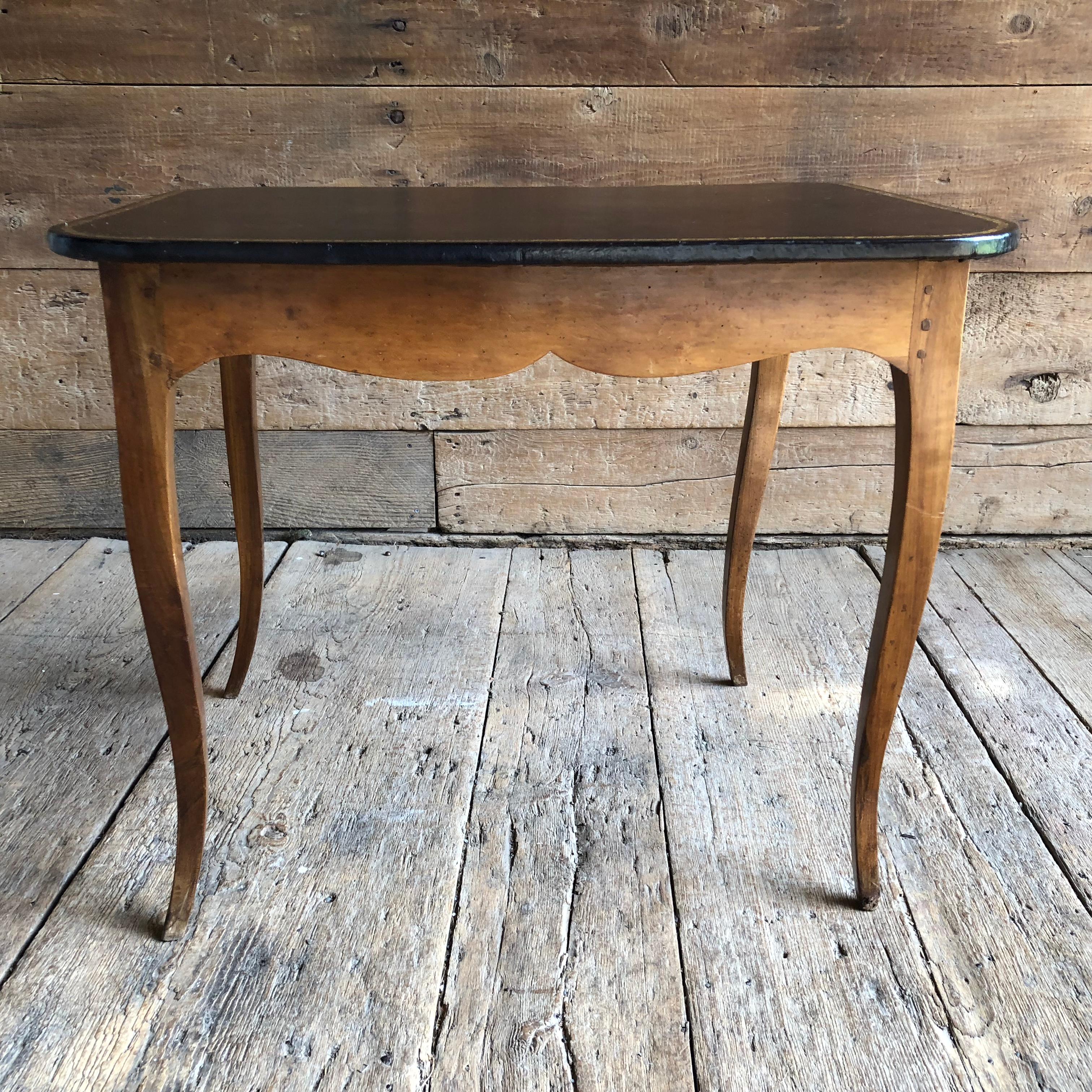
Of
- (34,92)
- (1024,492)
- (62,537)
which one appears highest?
(34,92)

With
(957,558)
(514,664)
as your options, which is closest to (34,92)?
(514,664)

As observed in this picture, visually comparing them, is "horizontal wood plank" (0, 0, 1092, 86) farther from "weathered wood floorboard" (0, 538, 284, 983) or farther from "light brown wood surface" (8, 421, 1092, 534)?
"weathered wood floorboard" (0, 538, 284, 983)

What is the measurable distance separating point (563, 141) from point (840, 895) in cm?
115

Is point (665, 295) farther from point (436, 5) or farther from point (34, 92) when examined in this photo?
point (34, 92)

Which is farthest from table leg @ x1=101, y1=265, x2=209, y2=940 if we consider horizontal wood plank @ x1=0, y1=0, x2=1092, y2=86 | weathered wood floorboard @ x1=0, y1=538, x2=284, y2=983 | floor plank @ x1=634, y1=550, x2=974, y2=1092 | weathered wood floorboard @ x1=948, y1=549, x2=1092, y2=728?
weathered wood floorboard @ x1=948, y1=549, x2=1092, y2=728

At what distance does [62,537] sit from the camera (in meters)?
1.83

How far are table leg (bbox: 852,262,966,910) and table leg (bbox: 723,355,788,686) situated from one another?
1.13 ft

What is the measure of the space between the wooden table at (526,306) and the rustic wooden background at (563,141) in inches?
28.6

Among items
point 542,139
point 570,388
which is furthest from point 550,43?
point 570,388

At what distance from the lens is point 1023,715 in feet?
4.20

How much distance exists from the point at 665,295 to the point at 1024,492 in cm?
126

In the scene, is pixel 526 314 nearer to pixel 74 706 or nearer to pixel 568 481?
pixel 74 706

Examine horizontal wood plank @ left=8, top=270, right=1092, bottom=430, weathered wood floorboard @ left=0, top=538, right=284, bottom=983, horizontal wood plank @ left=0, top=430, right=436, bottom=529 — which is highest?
horizontal wood plank @ left=8, top=270, right=1092, bottom=430

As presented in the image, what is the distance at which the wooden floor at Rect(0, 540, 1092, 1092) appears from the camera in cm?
80
